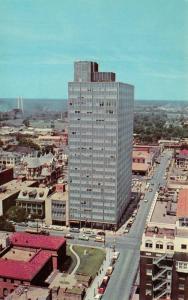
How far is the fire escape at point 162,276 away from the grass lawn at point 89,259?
284 inches

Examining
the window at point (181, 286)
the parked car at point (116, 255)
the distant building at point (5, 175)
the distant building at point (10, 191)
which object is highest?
the distant building at point (5, 175)

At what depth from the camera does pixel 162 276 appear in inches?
904

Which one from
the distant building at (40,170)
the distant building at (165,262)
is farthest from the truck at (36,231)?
the distant building at (165,262)

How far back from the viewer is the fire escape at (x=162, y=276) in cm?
2270

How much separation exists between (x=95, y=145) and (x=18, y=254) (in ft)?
42.6

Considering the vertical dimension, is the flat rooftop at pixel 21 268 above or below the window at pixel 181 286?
below

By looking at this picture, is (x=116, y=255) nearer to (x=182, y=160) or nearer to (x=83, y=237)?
(x=83, y=237)

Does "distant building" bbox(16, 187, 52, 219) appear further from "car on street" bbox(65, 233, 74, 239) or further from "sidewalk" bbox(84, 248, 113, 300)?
"sidewalk" bbox(84, 248, 113, 300)

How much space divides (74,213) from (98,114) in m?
9.93

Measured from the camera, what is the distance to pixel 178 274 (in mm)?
22156

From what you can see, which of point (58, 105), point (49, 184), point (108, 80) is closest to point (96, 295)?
point (108, 80)

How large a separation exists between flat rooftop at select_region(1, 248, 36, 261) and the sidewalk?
4.84 meters

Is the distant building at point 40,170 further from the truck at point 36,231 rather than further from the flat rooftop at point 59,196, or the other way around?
the truck at point 36,231

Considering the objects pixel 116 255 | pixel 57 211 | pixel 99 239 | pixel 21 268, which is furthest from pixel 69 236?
pixel 21 268
